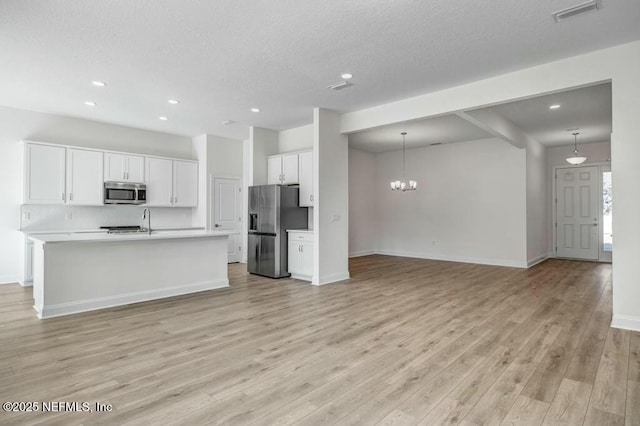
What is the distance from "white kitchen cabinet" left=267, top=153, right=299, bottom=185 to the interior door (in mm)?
6995

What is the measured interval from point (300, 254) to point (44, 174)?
4.50 meters

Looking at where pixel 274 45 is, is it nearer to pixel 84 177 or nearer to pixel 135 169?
pixel 135 169

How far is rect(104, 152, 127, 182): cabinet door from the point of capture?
6566 millimetres

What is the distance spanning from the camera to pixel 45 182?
5949 mm

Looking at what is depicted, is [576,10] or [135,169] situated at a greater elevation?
[576,10]

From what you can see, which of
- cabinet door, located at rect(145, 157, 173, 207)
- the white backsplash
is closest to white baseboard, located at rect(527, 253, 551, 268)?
the white backsplash

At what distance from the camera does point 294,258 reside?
6.38m

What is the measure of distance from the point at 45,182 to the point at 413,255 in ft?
26.5

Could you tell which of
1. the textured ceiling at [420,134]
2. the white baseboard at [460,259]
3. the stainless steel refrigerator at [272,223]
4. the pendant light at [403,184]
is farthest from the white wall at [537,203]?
the stainless steel refrigerator at [272,223]

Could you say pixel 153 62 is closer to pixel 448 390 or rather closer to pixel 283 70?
pixel 283 70

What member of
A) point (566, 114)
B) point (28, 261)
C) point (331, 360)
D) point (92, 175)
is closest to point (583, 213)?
point (566, 114)

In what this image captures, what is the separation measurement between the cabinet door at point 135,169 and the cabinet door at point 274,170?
8.20ft

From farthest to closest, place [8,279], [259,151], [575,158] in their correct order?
1. [575,158]
2. [259,151]
3. [8,279]

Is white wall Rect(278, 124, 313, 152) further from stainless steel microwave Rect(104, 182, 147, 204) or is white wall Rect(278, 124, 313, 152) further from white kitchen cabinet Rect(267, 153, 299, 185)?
stainless steel microwave Rect(104, 182, 147, 204)
